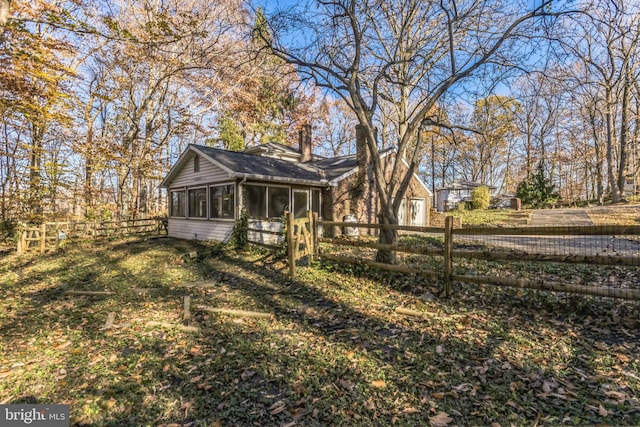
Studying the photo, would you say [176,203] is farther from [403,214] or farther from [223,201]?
[403,214]

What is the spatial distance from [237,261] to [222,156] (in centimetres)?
534

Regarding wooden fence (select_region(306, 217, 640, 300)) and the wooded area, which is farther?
the wooded area

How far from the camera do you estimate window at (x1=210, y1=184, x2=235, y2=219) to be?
12.1 metres

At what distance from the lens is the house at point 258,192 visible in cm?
1200

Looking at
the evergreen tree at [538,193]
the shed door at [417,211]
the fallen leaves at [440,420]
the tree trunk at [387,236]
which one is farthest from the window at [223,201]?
the evergreen tree at [538,193]

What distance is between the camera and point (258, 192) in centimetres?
1240

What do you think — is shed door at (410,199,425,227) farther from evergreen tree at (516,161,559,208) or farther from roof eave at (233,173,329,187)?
evergreen tree at (516,161,559,208)

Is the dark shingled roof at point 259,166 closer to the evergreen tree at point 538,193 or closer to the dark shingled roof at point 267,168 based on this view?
the dark shingled roof at point 267,168

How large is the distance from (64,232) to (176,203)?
4756 mm

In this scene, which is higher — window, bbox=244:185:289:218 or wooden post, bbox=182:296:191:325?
window, bbox=244:185:289:218

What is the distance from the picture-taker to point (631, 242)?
9.95 m

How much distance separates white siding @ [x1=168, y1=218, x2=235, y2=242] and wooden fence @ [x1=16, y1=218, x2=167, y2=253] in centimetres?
193

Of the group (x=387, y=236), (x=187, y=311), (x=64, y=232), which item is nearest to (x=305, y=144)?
(x=387, y=236)

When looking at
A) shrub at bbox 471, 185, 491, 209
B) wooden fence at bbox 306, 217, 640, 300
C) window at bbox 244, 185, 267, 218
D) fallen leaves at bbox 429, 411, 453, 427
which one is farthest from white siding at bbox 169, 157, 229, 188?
shrub at bbox 471, 185, 491, 209
